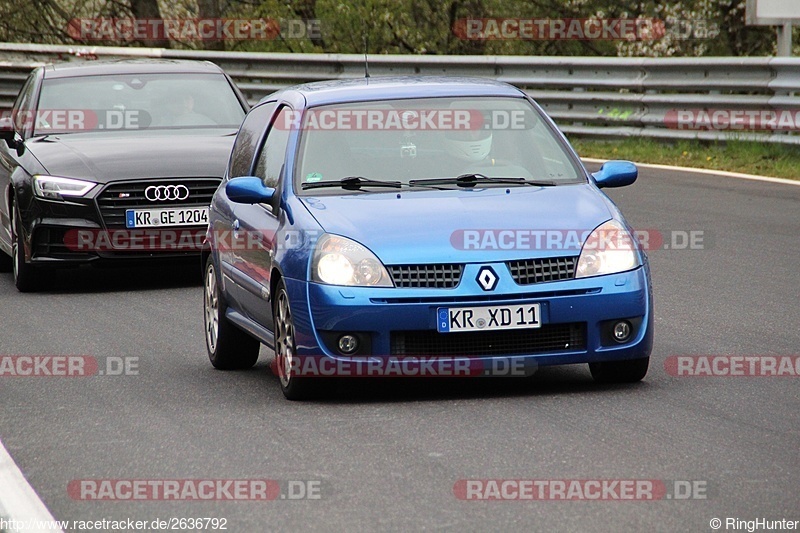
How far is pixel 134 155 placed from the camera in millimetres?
12836

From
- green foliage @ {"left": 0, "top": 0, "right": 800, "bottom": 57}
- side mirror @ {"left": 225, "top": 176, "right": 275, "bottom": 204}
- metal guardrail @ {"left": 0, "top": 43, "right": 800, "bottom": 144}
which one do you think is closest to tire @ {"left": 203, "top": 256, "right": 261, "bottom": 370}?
side mirror @ {"left": 225, "top": 176, "right": 275, "bottom": 204}

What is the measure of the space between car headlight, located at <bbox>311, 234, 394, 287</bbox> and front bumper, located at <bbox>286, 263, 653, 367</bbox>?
4 cm

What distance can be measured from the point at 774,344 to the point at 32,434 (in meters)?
3.98

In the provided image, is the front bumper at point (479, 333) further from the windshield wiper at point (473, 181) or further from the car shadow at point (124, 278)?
the car shadow at point (124, 278)

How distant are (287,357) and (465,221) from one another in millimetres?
1045

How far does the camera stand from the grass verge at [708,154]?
1822 centimetres

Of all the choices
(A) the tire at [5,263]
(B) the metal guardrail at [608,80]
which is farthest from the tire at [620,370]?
(B) the metal guardrail at [608,80]

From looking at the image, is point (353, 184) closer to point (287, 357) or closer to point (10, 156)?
point (287, 357)

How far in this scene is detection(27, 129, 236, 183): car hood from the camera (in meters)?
12.6

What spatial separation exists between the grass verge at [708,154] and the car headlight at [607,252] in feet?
33.5

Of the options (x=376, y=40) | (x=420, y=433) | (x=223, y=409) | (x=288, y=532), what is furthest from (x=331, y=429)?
(x=376, y=40)

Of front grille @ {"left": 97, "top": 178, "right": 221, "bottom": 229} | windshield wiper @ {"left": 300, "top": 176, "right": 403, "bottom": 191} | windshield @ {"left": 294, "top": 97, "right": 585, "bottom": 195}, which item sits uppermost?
windshield @ {"left": 294, "top": 97, "right": 585, "bottom": 195}

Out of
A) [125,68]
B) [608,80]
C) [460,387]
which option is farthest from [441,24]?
[460,387]

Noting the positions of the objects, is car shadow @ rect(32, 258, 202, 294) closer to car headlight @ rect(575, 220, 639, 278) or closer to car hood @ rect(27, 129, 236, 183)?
car hood @ rect(27, 129, 236, 183)
